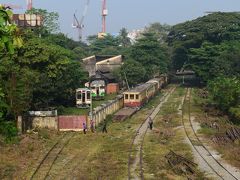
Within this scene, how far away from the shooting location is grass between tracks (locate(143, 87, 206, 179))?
20359 millimetres

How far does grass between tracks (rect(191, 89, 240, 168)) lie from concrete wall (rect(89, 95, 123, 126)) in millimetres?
7730

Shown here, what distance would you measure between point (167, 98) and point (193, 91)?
9.63m

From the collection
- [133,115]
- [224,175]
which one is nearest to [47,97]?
[133,115]

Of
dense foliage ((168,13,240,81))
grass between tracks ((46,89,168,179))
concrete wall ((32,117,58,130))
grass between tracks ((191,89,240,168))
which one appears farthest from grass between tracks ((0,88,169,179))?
dense foliage ((168,13,240,81))

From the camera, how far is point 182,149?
2580 cm

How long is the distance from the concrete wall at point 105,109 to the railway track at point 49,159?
13.7 feet

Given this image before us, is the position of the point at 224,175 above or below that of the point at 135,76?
below

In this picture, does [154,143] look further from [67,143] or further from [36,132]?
[36,132]

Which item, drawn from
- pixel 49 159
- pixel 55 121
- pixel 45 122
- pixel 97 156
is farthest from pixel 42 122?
pixel 97 156

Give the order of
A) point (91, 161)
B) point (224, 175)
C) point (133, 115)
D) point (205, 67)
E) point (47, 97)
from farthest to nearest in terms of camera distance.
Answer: point (205, 67) → point (133, 115) → point (47, 97) → point (91, 161) → point (224, 175)

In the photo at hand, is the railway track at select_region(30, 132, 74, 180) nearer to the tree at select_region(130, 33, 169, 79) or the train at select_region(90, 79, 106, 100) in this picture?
the train at select_region(90, 79, 106, 100)

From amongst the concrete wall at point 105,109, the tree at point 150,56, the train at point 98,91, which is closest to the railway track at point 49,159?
the concrete wall at point 105,109

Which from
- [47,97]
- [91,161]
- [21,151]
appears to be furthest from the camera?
[47,97]

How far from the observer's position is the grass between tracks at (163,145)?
20.4 meters
